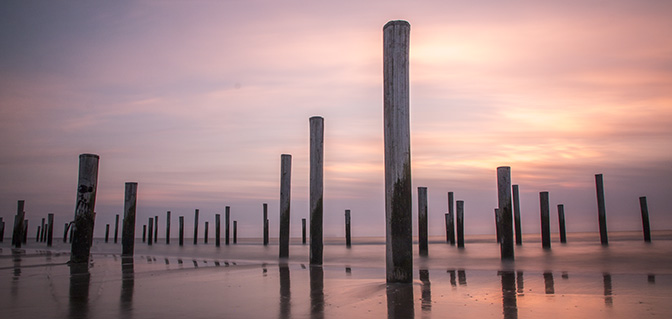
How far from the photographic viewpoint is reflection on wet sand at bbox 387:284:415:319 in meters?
3.23

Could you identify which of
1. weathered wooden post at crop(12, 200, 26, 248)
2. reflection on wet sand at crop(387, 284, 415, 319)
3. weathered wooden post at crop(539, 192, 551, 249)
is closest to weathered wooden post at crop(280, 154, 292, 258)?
reflection on wet sand at crop(387, 284, 415, 319)

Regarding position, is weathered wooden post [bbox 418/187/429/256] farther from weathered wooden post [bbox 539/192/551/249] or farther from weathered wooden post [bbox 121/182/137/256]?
weathered wooden post [bbox 121/182/137/256]

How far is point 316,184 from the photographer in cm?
920

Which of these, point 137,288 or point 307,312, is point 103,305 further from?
point 307,312

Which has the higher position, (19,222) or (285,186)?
(285,186)

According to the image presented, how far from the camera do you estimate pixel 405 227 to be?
503 cm

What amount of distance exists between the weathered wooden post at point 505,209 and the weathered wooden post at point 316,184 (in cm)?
533

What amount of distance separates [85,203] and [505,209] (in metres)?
9.65

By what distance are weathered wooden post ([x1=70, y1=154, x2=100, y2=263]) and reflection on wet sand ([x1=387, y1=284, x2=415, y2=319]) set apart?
245 inches

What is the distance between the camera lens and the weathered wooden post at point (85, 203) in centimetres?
842

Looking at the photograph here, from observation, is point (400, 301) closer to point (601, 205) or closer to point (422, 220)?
point (422, 220)

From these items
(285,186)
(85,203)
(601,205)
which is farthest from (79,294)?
(601,205)

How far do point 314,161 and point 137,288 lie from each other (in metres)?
4.92

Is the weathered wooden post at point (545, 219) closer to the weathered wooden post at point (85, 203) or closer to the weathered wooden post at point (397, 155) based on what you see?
the weathered wooden post at point (397, 155)
